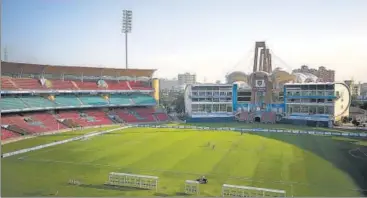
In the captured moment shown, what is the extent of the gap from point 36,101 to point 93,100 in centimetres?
626

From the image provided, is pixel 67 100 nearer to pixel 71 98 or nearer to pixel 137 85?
pixel 71 98

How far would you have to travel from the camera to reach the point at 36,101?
2895 centimetres

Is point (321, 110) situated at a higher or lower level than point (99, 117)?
higher

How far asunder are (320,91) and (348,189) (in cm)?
2180

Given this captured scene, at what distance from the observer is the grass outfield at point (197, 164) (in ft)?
39.4

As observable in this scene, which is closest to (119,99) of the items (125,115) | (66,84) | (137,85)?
(125,115)

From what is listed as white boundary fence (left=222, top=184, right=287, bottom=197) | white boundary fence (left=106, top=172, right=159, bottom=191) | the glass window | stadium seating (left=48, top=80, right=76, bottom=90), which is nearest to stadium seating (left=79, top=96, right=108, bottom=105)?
stadium seating (left=48, top=80, right=76, bottom=90)

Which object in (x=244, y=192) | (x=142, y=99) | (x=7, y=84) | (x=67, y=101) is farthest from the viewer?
(x=142, y=99)

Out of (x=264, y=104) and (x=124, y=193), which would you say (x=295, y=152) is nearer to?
(x=124, y=193)

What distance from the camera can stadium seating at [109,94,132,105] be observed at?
3556cm

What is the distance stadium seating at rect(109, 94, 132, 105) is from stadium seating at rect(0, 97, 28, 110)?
978 centimetres

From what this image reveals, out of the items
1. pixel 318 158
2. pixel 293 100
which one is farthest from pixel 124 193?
pixel 293 100

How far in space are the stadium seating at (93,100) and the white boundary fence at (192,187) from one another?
2337cm

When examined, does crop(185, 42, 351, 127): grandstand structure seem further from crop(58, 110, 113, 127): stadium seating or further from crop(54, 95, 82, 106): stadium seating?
crop(54, 95, 82, 106): stadium seating
